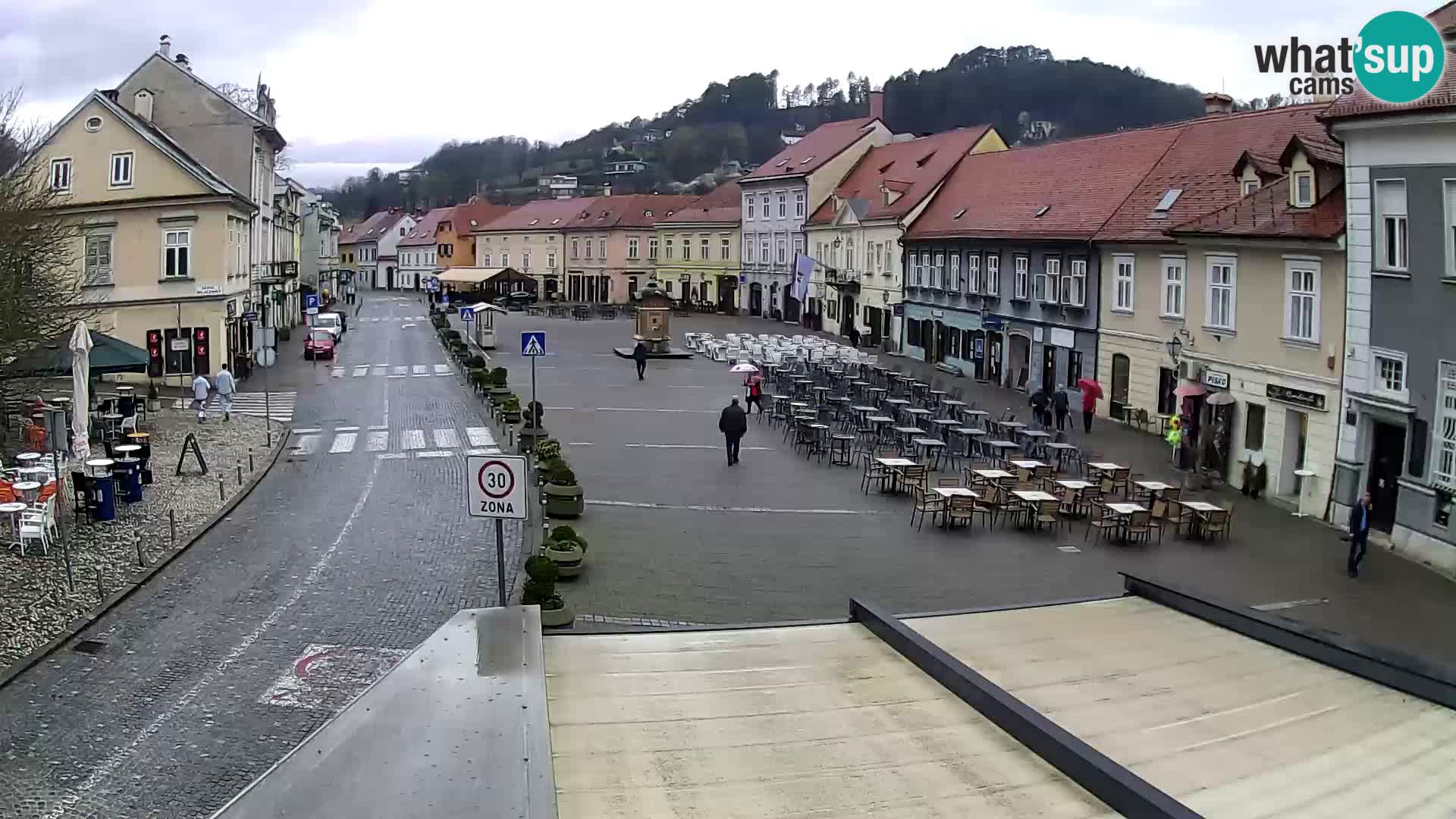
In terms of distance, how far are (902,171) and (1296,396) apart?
40674 mm

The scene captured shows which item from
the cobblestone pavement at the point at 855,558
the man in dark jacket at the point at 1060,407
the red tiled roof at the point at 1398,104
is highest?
the red tiled roof at the point at 1398,104

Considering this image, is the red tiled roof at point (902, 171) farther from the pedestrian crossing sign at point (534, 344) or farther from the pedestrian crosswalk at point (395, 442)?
the pedestrian crossing sign at point (534, 344)

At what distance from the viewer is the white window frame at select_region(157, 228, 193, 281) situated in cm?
4047

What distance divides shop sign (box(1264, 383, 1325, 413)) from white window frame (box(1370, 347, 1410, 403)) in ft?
5.83

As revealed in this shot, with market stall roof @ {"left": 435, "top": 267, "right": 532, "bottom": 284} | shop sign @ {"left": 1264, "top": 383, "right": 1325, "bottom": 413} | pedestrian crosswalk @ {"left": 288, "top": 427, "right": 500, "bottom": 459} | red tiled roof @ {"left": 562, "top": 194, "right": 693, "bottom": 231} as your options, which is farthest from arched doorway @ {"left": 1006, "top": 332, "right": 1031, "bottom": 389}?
market stall roof @ {"left": 435, "top": 267, "right": 532, "bottom": 284}

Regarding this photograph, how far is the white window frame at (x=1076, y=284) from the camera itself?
3709 cm

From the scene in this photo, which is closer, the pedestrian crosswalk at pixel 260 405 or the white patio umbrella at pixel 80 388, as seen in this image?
the white patio umbrella at pixel 80 388

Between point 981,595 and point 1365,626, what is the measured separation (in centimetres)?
493

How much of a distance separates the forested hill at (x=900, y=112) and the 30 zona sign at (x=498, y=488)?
315 feet

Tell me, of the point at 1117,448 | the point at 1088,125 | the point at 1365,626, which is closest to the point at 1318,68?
the point at 1117,448

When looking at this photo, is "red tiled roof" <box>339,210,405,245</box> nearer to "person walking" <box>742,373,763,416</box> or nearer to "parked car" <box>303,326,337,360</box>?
"parked car" <box>303,326,337,360</box>

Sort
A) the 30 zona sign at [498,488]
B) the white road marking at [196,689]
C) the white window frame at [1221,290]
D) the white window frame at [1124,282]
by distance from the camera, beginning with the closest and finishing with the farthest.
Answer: the white road marking at [196,689]
the 30 zona sign at [498,488]
the white window frame at [1221,290]
the white window frame at [1124,282]

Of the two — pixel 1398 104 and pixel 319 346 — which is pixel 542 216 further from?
pixel 1398 104

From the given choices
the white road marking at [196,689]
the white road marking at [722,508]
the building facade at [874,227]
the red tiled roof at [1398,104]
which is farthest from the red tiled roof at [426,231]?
the red tiled roof at [1398,104]
